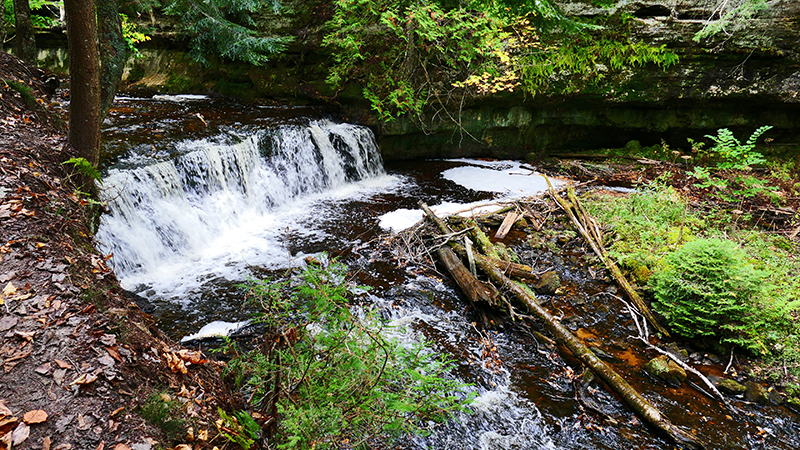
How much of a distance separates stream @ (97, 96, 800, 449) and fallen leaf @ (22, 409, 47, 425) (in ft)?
5.68

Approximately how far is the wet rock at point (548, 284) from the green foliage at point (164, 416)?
4.53 m

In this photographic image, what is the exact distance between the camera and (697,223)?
22.8ft

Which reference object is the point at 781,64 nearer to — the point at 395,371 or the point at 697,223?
the point at 697,223

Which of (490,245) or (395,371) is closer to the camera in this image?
(395,371)

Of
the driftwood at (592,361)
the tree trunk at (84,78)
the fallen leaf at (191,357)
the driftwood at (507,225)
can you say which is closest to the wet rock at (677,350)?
the driftwood at (592,361)

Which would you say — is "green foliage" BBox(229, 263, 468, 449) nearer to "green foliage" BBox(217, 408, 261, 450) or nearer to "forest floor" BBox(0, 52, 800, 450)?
"green foliage" BBox(217, 408, 261, 450)

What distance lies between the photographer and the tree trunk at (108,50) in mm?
4043

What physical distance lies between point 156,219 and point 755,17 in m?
12.8

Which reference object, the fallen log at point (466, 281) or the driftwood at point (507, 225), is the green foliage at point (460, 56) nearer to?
the driftwood at point (507, 225)

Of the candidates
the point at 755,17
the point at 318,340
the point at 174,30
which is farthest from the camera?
the point at 174,30

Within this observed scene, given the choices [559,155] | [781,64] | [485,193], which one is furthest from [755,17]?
[485,193]

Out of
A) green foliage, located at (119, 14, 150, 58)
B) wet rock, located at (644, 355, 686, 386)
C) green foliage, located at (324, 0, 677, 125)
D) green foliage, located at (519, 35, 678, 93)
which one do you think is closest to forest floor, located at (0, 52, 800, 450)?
wet rock, located at (644, 355, 686, 386)

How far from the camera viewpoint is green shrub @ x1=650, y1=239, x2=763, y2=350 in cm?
448

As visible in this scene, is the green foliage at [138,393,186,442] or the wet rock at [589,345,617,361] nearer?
the green foliage at [138,393,186,442]
